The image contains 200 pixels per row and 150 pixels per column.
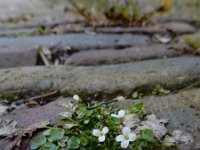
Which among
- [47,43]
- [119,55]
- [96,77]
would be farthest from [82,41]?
[96,77]

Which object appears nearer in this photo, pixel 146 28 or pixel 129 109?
pixel 129 109

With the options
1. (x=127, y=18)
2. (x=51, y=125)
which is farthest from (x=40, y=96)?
(x=127, y=18)

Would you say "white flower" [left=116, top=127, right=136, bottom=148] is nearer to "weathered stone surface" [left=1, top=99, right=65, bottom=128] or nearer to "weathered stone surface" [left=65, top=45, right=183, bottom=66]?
"weathered stone surface" [left=1, top=99, right=65, bottom=128]

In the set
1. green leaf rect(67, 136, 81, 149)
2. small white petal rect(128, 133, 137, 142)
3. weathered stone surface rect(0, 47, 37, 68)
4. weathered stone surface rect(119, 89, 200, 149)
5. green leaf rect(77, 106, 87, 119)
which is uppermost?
weathered stone surface rect(0, 47, 37, 68)

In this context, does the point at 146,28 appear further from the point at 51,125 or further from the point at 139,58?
the point at 51,125

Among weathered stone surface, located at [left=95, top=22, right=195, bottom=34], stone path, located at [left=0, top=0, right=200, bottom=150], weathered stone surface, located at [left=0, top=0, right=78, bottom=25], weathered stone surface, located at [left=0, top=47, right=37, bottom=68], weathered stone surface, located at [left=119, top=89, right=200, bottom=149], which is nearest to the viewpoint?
weathered stone surface, located at [left=119, top=89, right=200, bottom=149]

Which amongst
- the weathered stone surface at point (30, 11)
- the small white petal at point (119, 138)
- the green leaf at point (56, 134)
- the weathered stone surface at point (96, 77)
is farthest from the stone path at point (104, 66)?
the weathered stone surface at point (30, 11)

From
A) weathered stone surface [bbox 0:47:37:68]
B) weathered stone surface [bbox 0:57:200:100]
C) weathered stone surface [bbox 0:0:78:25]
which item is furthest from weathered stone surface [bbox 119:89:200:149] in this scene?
weathered stone surface [bbox 0:0:78:25]
